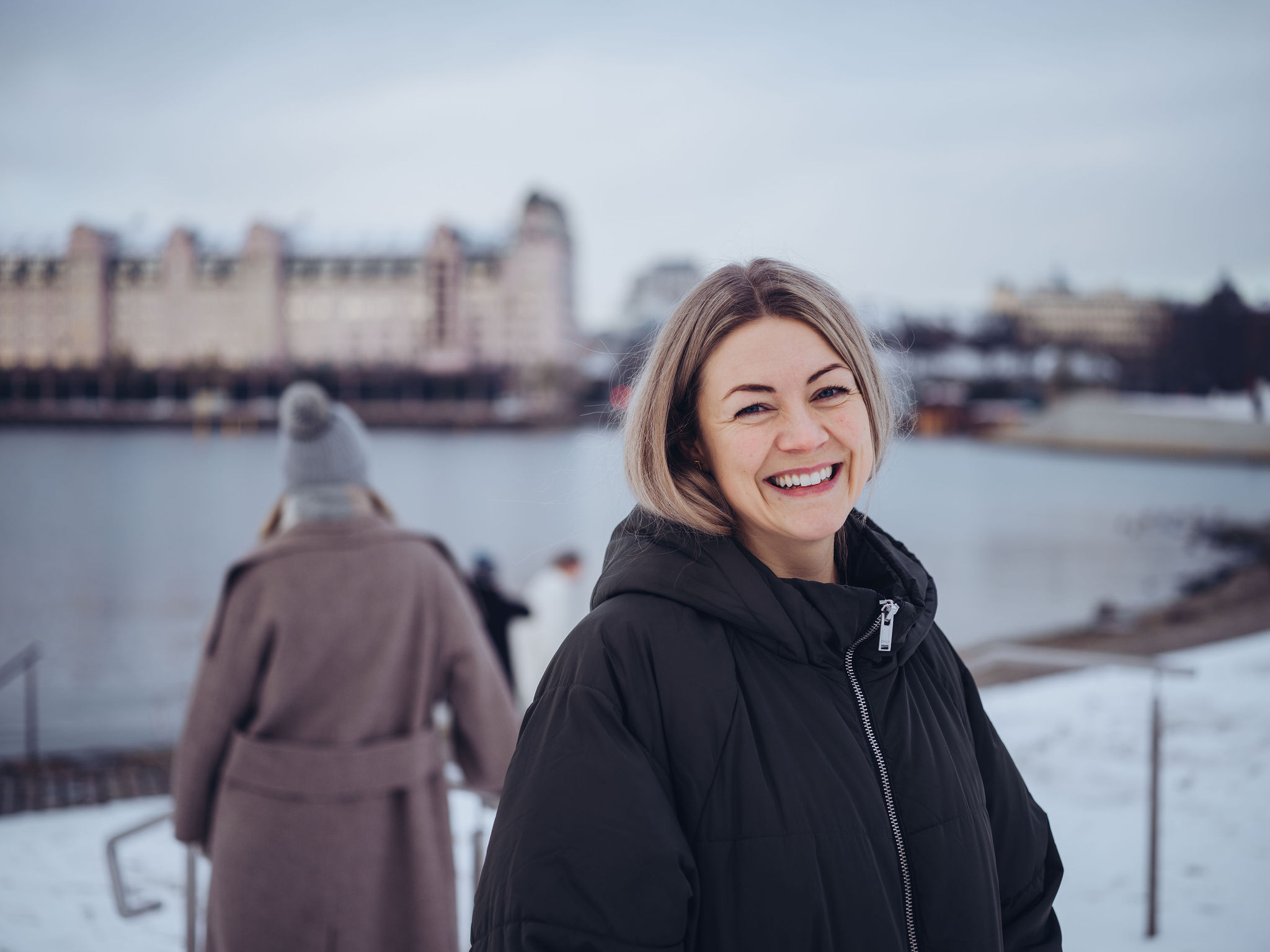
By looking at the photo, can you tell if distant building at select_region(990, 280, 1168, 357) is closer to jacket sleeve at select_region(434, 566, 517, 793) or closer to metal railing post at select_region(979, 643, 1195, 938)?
metal railing post at select_region(979, 643, 1195, 938)

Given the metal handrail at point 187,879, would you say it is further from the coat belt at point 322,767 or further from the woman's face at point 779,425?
the woman's face at point 779,425

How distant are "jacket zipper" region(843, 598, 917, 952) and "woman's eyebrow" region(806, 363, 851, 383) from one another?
11.8 inches

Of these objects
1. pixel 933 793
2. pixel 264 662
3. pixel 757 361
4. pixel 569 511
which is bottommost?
pixel 569 511

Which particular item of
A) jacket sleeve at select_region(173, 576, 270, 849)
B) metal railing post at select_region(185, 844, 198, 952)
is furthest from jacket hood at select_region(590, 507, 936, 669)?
metal railing post at select_region(185, 844, 198, 952)

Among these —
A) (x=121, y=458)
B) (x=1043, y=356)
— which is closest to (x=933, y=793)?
(x=1043, y=356)

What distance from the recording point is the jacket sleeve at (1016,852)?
119 cm

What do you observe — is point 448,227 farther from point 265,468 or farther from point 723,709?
point 723,709

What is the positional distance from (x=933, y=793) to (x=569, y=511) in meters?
41.3

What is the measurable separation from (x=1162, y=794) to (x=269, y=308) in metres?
34.4

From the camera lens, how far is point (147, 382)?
1046 inches

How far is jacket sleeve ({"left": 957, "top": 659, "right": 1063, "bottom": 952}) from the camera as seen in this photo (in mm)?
1187

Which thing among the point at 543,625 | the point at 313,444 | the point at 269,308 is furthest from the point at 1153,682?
the point at 269,308

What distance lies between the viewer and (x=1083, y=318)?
118 feet

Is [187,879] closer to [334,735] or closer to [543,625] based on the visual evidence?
[334,735]
